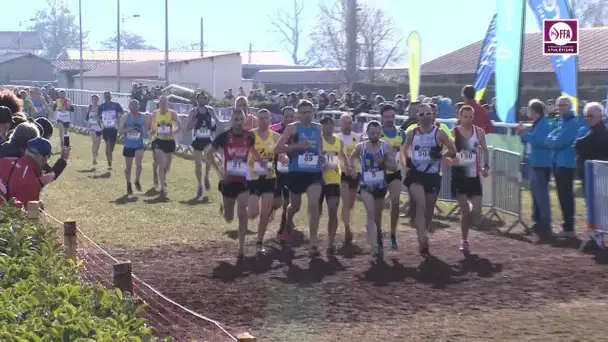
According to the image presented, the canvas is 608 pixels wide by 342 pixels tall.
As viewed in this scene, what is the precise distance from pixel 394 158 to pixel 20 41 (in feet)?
466

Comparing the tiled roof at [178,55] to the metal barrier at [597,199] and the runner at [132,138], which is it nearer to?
the runner at [132,138]

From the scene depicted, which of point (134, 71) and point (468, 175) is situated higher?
point (134, 71)

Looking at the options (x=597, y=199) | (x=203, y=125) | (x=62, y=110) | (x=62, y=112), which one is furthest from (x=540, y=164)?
(x=62, y=110)

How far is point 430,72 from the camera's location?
53969 mm

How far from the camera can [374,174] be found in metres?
12.1

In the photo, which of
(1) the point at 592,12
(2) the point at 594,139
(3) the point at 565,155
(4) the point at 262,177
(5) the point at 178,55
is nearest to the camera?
(4) the point at 262,177

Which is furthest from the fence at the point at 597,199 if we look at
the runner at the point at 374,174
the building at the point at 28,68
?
the building at the point at 28,68

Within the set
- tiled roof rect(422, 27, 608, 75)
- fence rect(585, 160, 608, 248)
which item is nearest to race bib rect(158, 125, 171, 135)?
fence rect(585, 160, 608, 248)

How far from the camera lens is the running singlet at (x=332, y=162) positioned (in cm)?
1260

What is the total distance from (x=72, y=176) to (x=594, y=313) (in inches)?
639

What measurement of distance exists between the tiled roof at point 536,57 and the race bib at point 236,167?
3219 cm

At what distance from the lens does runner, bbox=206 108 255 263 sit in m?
12.1

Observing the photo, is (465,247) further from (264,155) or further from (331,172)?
(264,155)

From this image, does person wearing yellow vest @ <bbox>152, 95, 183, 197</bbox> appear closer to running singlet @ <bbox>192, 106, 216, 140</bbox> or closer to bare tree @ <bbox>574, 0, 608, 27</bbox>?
running singlet @ <bbox>192, 106, 216, 140</bbox>
